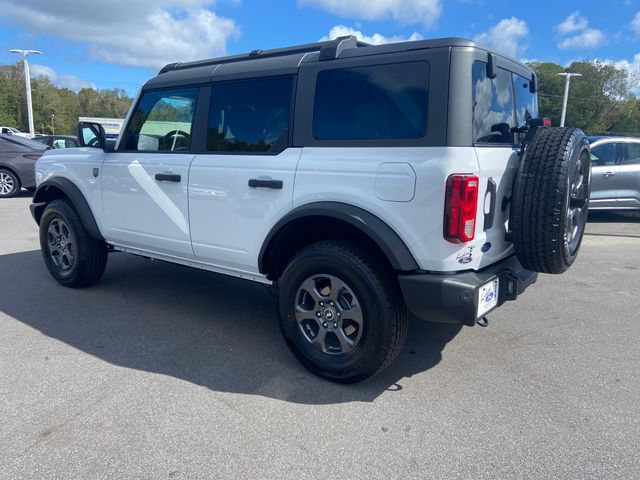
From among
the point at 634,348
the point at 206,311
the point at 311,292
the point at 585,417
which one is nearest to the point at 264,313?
the point at 206,311

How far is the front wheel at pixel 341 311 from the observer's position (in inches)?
116

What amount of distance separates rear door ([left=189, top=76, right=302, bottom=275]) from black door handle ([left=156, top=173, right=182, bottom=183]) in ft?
0.49

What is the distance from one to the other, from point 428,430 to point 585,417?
0.92 meters

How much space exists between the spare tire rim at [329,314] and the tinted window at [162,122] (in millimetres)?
1615

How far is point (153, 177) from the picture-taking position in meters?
4.10

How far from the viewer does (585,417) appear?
9.25 feet

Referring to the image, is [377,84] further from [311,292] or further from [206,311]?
[206,311]

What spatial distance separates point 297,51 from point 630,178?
7820 millimetres

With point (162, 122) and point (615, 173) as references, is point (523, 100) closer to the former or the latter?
point (162, 122)

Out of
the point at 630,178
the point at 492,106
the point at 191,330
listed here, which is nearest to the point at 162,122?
the point at 191,330

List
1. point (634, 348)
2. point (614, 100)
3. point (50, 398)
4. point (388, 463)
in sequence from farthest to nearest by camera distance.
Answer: point (614, 100) → point (634, 348) → point (50, 398) → point (388, 463)

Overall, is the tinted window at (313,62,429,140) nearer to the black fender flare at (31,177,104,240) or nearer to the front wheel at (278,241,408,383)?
the front wheel at (278,241,408,383)

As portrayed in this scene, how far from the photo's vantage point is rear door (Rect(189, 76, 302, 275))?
336 cm

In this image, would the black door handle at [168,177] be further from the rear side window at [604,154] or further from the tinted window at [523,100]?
the rear side window at [604,154]
